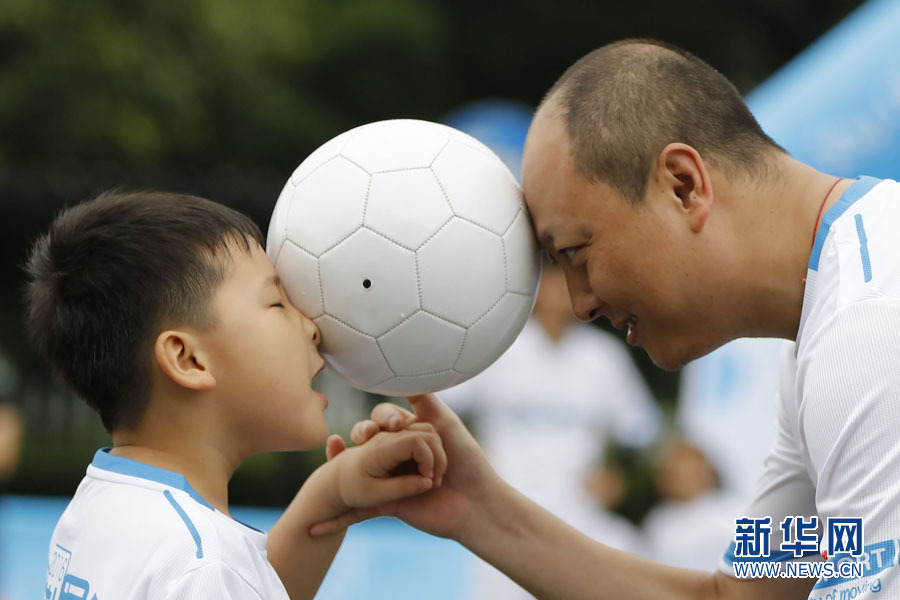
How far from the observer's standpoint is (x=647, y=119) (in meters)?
2.69

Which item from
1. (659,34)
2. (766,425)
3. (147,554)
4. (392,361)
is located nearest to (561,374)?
(766,425)

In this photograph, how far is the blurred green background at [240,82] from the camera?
12086 mm

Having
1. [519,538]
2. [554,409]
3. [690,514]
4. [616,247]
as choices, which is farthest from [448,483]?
[690,514]

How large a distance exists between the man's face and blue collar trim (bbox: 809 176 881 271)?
0.99 feet

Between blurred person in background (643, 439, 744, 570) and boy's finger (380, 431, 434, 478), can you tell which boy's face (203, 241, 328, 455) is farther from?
blurred person in background (643, 439, 744, 570)

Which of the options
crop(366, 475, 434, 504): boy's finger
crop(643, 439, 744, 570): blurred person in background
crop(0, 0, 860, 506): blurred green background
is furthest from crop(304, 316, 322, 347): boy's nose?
crop(0, 0, 860, 506): blurred green background

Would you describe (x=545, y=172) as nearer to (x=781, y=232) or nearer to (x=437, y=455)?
(x=781, y=232)

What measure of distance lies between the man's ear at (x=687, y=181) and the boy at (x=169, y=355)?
992mm

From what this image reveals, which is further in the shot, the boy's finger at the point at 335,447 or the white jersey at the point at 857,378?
the boy's finger at the point at 335,447

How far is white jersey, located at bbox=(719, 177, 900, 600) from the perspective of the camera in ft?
7.02

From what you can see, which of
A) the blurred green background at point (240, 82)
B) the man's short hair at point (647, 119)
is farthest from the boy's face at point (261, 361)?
the blurred green background at point (240, 82)

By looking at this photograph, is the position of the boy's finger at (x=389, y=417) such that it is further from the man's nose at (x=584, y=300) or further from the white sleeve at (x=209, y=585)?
the white sleeve at (x=209, y=585)

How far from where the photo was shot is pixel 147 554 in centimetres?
227

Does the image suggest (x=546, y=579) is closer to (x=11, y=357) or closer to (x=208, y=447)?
(x=208, y=447)
